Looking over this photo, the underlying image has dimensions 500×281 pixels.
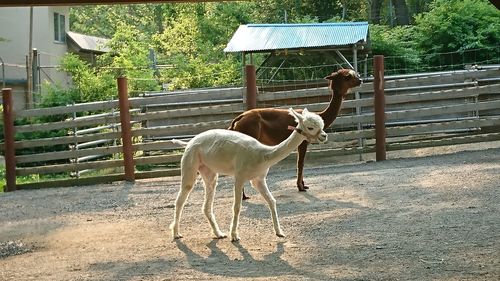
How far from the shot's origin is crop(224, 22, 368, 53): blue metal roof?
55.9 feet

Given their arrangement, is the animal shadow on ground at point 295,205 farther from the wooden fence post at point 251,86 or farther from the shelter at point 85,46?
the shelter at point 85,46

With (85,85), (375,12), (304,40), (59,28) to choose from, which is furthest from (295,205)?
(59,28)

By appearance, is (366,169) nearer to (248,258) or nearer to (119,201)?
(119,201)

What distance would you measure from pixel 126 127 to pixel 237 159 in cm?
618

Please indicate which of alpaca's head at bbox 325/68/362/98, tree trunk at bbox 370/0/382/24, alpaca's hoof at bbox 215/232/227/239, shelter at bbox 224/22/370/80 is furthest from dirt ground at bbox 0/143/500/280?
tree trunk at bbox 370/0/382/24

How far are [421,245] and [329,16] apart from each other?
25.5 metres

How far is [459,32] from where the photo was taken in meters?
22.2

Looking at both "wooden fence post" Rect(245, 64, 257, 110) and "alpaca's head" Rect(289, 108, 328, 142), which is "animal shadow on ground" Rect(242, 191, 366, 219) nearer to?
"alpaca's head" Rect(289, 108, 328, 142)

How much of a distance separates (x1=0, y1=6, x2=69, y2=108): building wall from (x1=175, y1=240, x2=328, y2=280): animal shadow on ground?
20.8 metres

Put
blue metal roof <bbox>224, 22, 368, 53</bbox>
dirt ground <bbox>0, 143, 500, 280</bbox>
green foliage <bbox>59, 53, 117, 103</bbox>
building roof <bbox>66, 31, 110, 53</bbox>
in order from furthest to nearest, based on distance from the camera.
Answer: building roof <bbox>66, 31, 110, 53</bbox> < green foliage <bbox>59, 53, 117, 103</bbox> < blue metal roof <bbox>224, 22, 368, 53</bbox> < dirt ground <bbox>0, 143, 500, 280</bbox>

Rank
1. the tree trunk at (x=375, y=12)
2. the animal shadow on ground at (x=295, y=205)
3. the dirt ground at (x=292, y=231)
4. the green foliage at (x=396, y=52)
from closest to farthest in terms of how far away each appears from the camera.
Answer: the dirt ground at (x=292, y=231) < the animal shadow on ground at (x=295, y=205) < the green foliage at (x=396, y=52) < the tree trunk at (x=375, y=12)

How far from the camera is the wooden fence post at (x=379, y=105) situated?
12680 mm

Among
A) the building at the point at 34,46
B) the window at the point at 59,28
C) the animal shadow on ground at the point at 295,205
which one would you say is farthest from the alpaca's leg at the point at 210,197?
the window at the point at 59,28

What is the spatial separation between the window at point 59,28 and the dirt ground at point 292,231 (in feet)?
70.2
